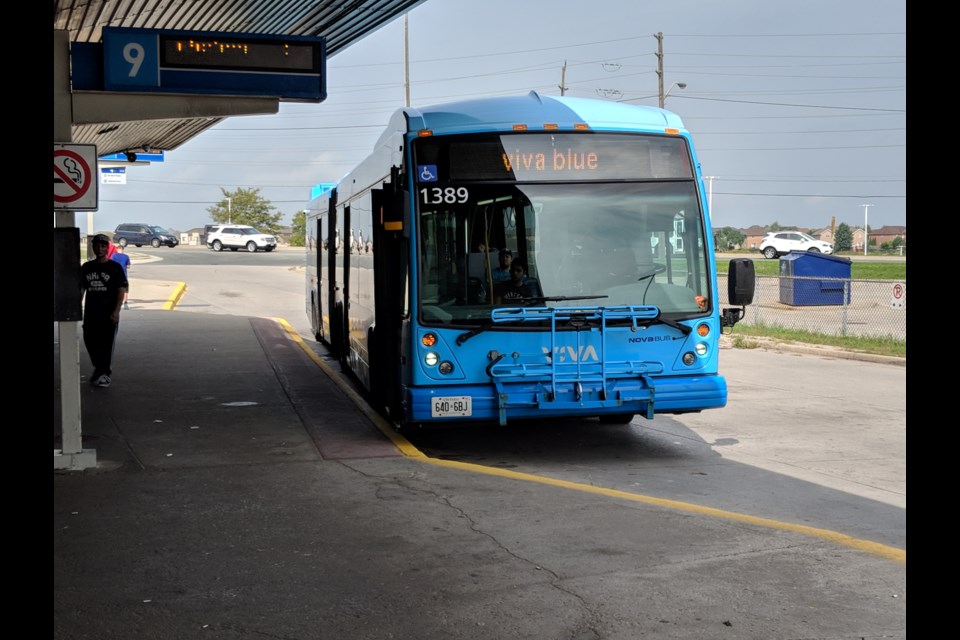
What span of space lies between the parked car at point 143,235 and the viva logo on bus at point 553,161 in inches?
2577

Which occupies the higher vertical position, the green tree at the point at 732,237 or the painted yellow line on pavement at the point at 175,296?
the green tree at the point at 732,237

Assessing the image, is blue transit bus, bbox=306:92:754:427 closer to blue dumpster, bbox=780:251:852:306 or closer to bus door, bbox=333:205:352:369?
bus door, bbox=333:205:352:369

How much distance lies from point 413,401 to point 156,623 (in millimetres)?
4254

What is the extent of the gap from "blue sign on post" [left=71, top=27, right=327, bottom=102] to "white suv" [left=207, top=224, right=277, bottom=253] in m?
57.7

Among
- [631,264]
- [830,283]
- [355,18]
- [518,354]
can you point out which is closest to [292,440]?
[518,354]

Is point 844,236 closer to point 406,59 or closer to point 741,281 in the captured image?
point 406,59

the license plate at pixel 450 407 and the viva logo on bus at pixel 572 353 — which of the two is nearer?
the license plate at pixel 450 407

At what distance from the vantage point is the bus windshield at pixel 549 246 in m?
9.38

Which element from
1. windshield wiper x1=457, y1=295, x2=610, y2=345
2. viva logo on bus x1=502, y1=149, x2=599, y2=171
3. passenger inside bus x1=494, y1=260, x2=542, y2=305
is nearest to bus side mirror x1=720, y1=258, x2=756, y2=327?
windshield wiper x1=457, y1=295, x2=610, y2=345

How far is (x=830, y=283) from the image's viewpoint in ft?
97.8

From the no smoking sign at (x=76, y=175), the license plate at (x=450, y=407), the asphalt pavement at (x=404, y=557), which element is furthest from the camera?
the license plate at (x=450, y=407)

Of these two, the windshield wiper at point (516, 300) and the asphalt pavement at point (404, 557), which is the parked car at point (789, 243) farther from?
the asphalt pavement at point (404, 557)

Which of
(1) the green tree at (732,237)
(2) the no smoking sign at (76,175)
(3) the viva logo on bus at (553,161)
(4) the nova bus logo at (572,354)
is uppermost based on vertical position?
(1) the green tree at (732,237)

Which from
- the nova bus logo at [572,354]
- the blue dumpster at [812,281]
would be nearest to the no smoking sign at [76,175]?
the nova bus logo at [572,354]
